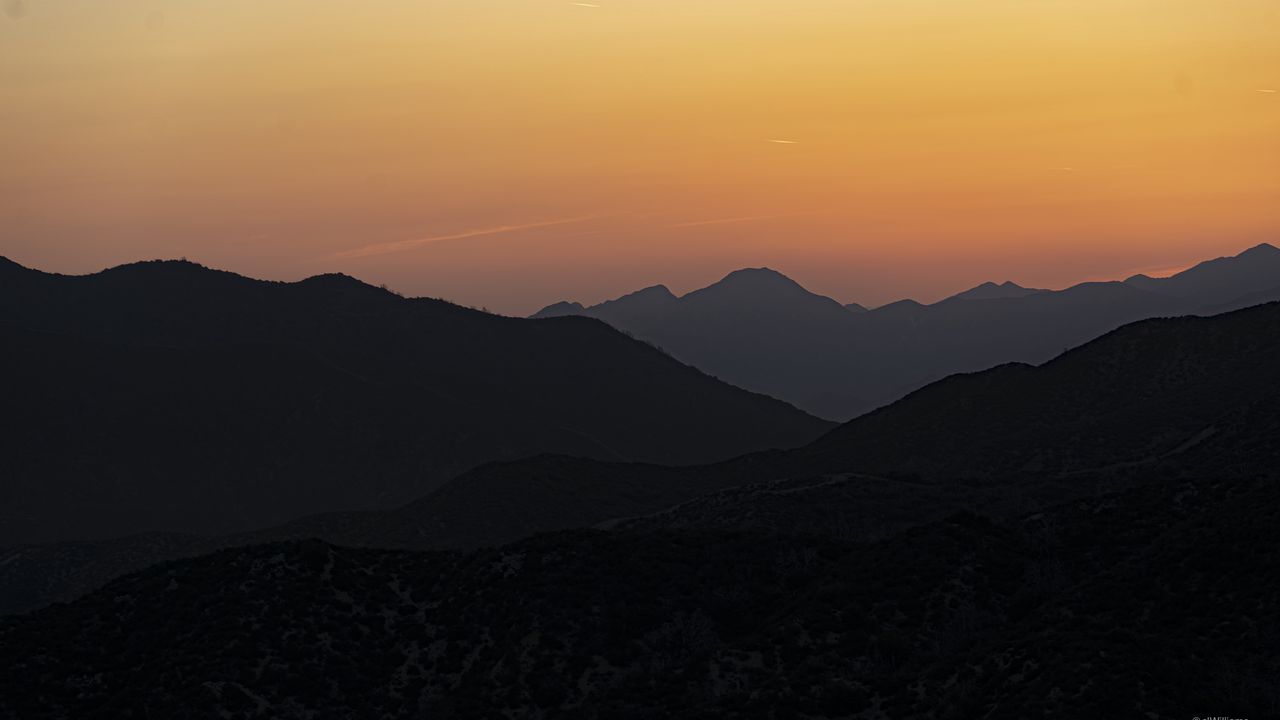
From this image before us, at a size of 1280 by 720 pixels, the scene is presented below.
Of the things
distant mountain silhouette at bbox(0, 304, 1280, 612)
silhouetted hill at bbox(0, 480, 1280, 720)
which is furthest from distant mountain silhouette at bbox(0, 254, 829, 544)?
silhouetted hill at bbox(0, 480, 1280, 720)

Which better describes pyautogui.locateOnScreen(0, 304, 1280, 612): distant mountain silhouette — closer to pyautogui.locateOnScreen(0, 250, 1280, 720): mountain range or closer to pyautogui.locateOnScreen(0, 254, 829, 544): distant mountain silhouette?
pyautogui.locateOnScreen(0, 250, 1280, 720): mountain range

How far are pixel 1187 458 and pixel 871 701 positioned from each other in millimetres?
55190

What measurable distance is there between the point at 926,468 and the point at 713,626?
61.7m

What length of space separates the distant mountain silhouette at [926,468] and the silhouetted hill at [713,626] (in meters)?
23.5

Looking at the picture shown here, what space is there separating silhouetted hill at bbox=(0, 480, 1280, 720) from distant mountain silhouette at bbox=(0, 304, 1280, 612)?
2346 centimetres

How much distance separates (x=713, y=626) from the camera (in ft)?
173

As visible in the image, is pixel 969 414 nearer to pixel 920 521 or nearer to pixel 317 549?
pixel 920 521

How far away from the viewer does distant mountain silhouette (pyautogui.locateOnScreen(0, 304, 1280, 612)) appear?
8419cm

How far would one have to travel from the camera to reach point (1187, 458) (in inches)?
3354

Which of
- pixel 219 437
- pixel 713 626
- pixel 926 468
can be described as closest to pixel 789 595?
pixel 713 626

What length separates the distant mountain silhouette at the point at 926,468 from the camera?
84188 mm

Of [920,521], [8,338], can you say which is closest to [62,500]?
[8,338]

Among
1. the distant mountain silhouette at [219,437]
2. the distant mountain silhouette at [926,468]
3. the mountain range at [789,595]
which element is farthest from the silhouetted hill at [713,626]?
the distant mountain silhouette at [219,437]

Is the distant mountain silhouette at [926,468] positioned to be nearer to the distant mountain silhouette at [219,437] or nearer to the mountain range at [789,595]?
the mountain range at [789,595]
